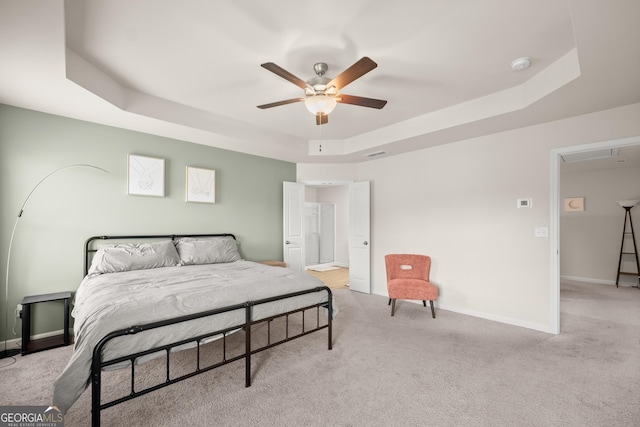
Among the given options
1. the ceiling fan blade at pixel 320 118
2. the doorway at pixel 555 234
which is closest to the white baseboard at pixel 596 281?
the doorway at pixel 555 234

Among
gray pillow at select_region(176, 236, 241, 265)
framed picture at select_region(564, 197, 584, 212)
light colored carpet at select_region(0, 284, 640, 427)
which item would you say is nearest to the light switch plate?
light colored carpet at select_region(0, 284, 640, 427)

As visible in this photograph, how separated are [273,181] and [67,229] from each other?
3.10 metres

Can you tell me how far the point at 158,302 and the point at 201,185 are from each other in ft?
9.00

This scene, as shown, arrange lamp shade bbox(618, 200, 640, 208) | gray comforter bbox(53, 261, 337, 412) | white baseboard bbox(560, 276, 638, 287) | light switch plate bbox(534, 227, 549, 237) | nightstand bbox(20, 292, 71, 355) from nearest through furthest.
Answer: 1. gray comforter bbox(53, 261, 337, 412)
2. nightstand bbox(20, 292, 71, 355)
3. light switch plate bbox(534, 227, 549, 237)
4. lamp shade bbox(618, 200, 640, 208)
5. white baseboard bbox(560, 276, 638, 287)

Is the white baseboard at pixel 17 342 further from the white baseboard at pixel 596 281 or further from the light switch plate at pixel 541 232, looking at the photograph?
the white baseboard at pixel 596 281

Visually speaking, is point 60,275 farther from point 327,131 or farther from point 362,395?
point 327,131

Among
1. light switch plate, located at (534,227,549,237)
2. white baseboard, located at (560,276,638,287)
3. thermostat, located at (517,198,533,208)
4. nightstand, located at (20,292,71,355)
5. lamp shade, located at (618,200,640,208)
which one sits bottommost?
white baseboard, located at (560,276,638,287)

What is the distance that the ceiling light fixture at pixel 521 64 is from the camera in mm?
2596

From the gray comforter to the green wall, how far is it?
2.54 feet

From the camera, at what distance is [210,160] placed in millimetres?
4648

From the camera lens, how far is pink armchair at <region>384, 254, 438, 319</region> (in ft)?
13.4

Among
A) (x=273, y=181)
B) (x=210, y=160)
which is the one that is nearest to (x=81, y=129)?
(x=210, y=160)

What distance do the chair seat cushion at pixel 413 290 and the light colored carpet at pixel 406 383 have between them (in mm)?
538

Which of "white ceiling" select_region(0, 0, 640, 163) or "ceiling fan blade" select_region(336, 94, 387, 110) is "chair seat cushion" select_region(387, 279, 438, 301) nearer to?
"white ceiling" select_region(0, 0, 640, 163)
